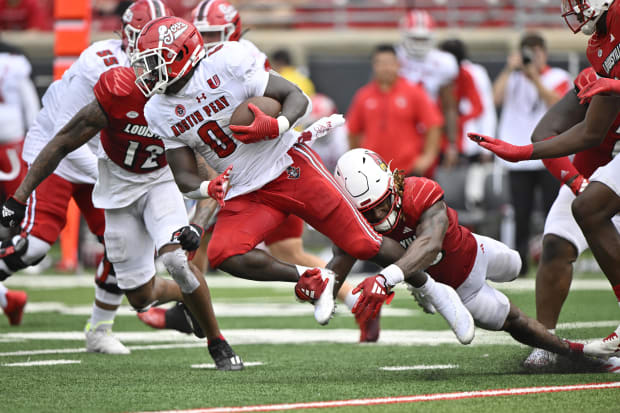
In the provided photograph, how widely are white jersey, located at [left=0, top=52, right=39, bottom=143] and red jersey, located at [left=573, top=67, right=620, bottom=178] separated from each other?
5954 mm

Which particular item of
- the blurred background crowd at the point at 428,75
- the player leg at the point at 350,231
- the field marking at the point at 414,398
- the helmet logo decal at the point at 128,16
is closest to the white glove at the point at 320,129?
the player leg at the point at 350,231

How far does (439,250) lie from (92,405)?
5.47 feet

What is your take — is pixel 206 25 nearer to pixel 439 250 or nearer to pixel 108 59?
pixel 108 59

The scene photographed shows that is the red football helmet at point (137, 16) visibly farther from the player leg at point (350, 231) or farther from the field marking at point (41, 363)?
the field marking at point (41, 363)

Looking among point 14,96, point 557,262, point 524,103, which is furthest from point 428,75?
point 557,262

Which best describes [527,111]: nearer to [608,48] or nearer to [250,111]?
[608,48]

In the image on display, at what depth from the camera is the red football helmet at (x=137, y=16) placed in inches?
225

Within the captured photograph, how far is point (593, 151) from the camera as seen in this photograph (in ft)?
17.8

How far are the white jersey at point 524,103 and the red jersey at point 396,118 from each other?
0.76 meters

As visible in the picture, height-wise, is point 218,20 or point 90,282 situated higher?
point 218,20

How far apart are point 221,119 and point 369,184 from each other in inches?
30.3

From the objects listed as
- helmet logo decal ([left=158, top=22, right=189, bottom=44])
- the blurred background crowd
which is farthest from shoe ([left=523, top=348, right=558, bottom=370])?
the blurred background crowd

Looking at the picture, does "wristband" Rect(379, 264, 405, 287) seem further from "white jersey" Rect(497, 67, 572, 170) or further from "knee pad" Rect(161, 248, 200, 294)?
"white jersey" Rect(497, 67, 572, 170)

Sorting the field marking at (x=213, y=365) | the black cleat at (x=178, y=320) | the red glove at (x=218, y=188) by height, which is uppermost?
the red glove at (x=218, y=188)
